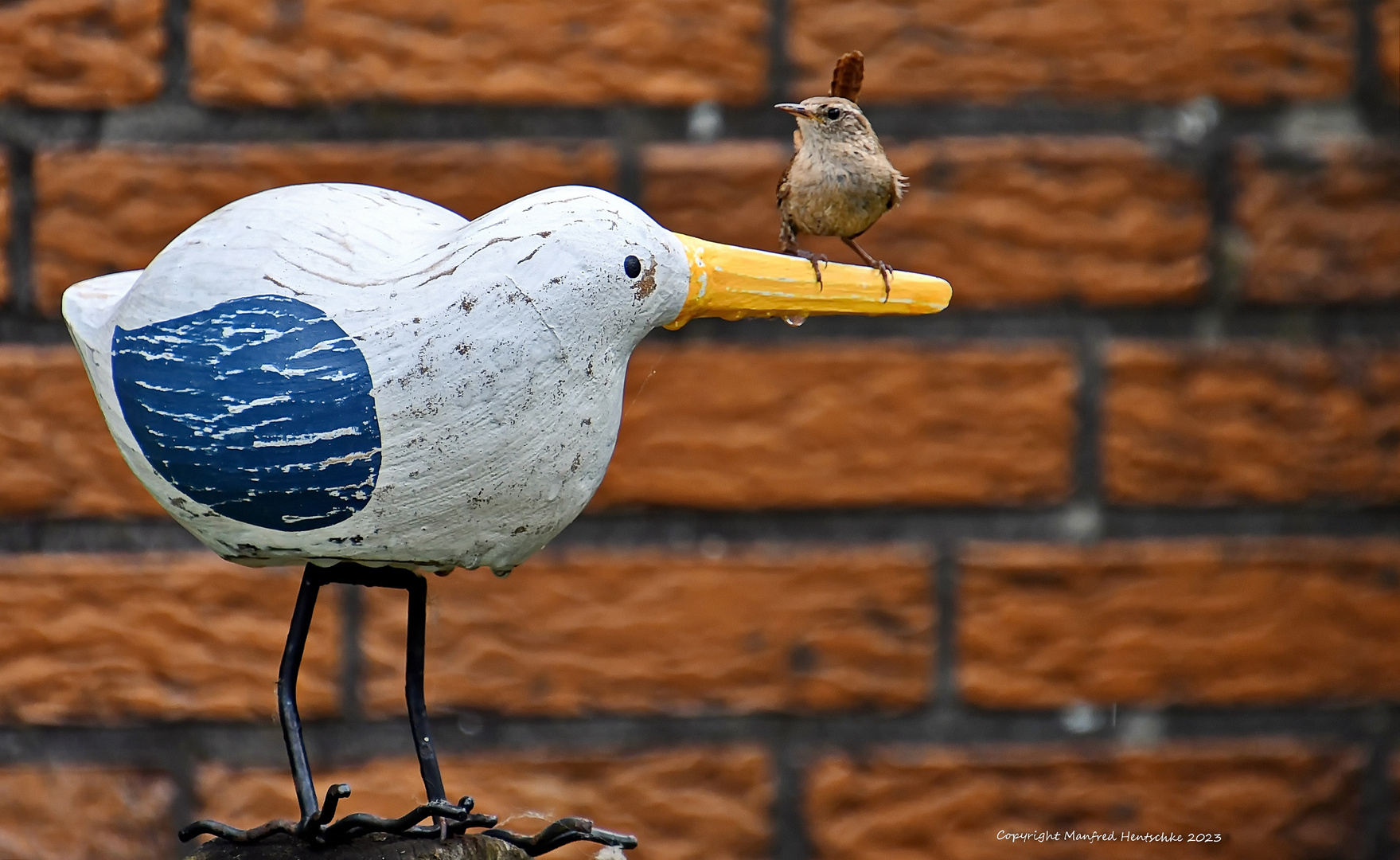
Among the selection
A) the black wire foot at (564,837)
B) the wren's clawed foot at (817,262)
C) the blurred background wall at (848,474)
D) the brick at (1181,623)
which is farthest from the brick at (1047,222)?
the black wire foot at (564,837)

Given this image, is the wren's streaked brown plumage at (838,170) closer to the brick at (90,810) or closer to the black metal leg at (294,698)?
the black metal leg at (294,698)

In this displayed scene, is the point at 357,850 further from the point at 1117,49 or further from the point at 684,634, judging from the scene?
the point at 1117,49

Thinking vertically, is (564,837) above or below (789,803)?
above

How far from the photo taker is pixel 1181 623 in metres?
0.76

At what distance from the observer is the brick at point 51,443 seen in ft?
2.37

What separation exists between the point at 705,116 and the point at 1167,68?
0.25 metres

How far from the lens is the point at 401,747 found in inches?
29.5

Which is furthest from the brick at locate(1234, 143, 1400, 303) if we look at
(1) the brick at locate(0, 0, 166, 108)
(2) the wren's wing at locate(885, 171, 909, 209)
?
(1) the brick at locate(0, 0, 166, 108)

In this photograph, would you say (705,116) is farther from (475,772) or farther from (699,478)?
(475,772)

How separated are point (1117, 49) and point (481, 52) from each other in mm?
340

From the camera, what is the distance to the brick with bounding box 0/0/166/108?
72 cm

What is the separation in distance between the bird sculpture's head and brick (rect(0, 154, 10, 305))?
456 mm

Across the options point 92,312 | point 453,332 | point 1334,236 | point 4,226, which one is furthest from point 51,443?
point 1334,236

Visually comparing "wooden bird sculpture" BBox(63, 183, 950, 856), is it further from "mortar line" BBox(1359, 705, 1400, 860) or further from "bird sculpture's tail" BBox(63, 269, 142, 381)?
"mortar line" BBox(1359, 705, 1400, 860)
